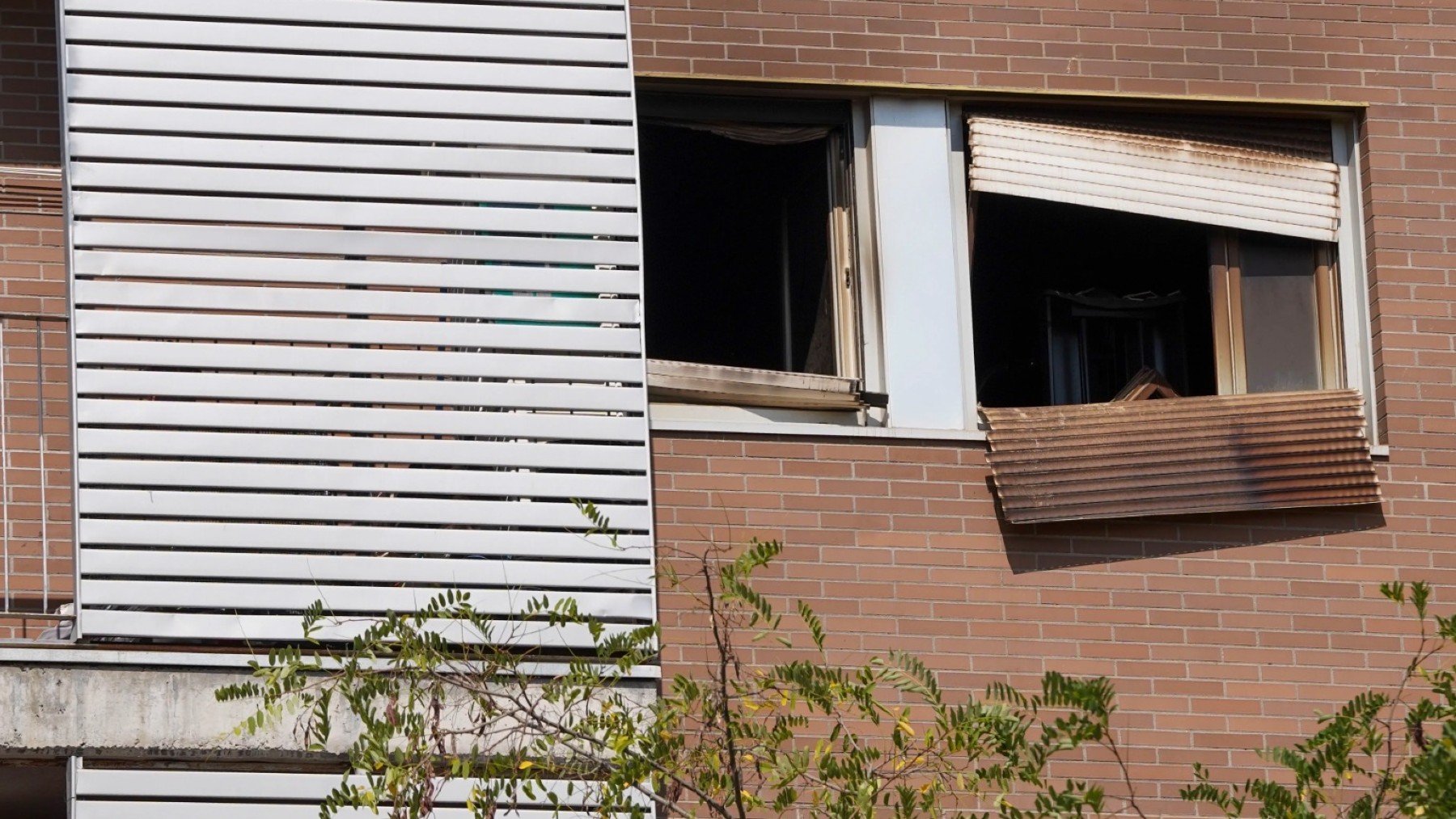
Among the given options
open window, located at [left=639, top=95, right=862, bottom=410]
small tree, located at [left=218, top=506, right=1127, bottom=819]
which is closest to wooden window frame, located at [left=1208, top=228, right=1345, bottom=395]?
open window, located at [left=639, top=95, right=862, bottom=410]

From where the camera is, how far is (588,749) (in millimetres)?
7824

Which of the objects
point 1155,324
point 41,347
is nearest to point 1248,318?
point 1155,324

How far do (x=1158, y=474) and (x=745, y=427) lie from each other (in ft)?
5.53

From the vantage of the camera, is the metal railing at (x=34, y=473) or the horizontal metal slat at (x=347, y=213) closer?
the horizontal metal slat at (x=347, y=213)

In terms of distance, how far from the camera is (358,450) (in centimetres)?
859

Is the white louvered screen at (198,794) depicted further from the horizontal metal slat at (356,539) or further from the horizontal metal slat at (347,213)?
the horizontal metal slat at (347,213)

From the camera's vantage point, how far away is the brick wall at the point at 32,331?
890cm

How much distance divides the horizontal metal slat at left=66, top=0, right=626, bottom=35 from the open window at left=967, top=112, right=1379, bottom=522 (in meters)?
1.76

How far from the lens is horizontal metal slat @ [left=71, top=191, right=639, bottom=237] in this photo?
870 centimetres

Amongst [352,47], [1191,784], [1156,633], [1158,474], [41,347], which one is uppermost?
[352,47]

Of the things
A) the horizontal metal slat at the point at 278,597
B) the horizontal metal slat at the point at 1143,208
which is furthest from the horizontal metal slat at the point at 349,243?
the horizontal metal slat at the point at 1143,208

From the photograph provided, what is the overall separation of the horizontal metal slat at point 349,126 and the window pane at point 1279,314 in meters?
2.80

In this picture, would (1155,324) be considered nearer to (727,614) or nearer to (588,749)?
(727,614)

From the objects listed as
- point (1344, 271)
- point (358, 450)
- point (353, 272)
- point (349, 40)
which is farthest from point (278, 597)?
point (1344, 271)
